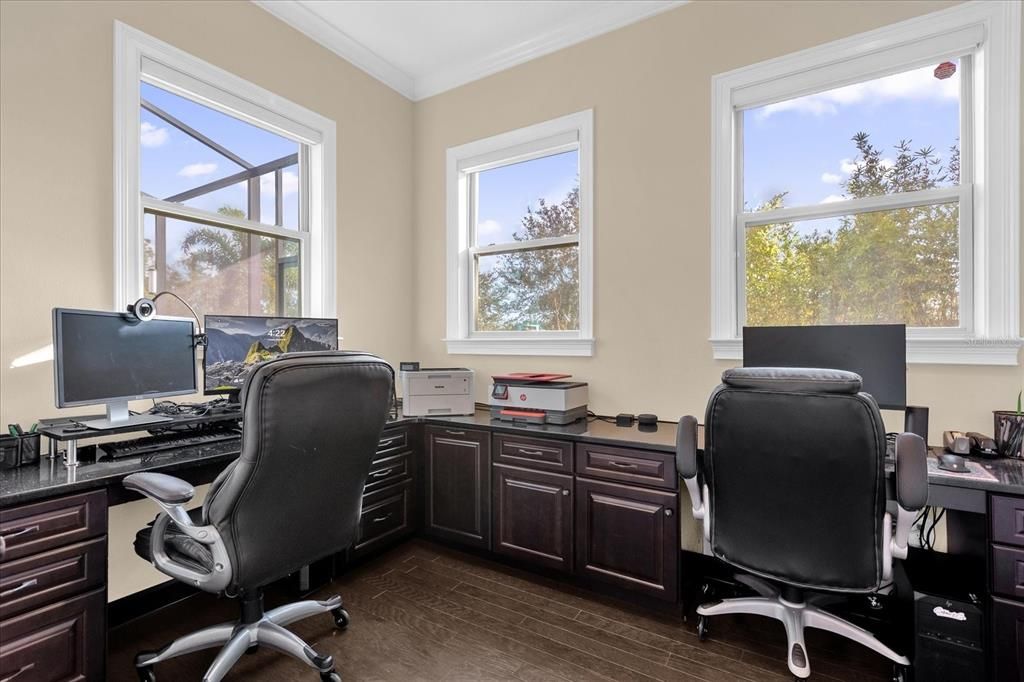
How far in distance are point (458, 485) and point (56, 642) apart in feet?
5.76

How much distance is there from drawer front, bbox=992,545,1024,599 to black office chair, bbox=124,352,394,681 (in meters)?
2.17

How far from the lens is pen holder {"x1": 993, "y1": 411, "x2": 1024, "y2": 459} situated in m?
1.95

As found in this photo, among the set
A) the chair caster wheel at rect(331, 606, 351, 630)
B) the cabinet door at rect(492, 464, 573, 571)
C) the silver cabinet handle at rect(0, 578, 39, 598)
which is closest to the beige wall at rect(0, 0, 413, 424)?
the silver cabinet handle at rect(0, 578, 39, 598)

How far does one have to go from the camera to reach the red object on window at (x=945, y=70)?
7.49 feet

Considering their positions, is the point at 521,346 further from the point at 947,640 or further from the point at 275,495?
the point at 947,640

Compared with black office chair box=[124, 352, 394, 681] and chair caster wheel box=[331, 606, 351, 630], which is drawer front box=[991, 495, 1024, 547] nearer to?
black office chair box=[124, 352, 394, 681]

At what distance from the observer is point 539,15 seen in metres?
3.07

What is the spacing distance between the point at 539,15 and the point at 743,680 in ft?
11.7

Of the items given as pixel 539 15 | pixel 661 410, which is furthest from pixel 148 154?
pixel 661 410

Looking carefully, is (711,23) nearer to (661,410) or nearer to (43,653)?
(661,410)

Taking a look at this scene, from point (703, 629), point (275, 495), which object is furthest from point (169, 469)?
point (703, 629)

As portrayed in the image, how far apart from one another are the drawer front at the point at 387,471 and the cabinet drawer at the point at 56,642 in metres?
1.25

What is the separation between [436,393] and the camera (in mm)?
3104

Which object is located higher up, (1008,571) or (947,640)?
(1008,571)
